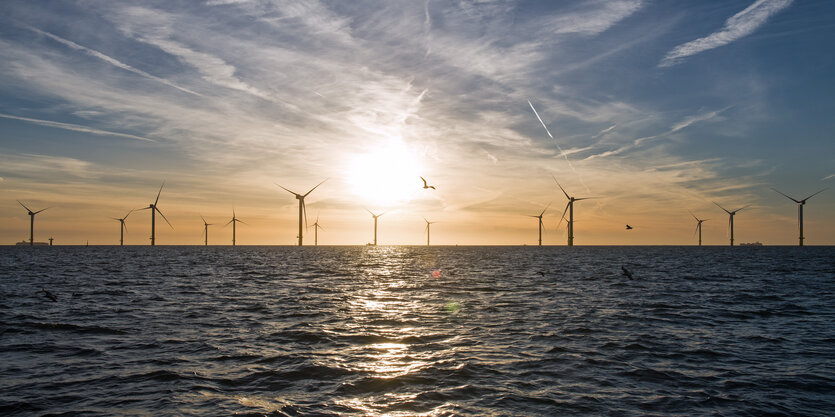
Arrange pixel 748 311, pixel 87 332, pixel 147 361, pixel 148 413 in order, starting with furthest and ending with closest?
pixel 748 311 → pixel 87 332 → pixel 147 361 → pixel 148 413

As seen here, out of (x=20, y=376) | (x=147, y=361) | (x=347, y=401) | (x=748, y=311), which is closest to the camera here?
(x=347, y=401)

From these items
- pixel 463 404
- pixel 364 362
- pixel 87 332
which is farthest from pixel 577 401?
pixel 87 332

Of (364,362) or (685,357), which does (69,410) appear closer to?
(364,362)

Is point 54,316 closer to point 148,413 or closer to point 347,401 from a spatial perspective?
point 148,413

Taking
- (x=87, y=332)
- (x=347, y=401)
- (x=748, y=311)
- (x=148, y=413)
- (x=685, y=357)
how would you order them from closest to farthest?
(x=148, y=413)
(x=347, y=401)
(x=685, y=357)
(x=87, y=332)
(x=748, y=311)

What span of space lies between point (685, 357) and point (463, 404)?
11.8 metres

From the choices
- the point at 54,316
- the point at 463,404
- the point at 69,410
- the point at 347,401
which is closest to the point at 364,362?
the point at 347,401

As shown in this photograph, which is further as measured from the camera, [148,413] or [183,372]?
[183,372]

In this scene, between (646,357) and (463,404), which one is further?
(646,357)

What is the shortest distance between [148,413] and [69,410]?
2394 millimetres

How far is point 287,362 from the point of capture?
2100 cm

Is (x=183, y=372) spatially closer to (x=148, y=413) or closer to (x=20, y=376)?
(x=148, y=413)

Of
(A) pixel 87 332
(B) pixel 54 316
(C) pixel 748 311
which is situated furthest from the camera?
(C) pixel 748 311

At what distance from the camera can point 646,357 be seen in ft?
72.6
